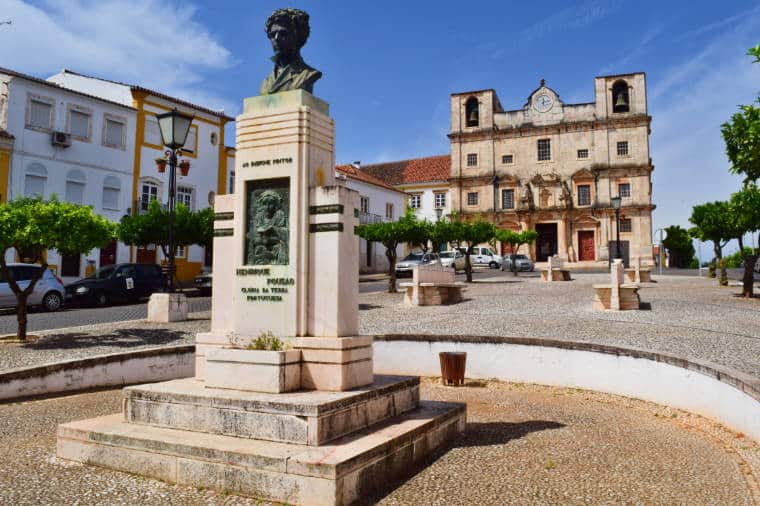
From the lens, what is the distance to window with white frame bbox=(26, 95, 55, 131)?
23.8 m

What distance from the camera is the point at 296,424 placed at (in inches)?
164

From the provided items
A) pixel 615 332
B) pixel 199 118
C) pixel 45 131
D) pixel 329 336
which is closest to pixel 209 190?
pixel 199 118

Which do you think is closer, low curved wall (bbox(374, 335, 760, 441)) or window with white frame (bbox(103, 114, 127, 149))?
low curved wall (bbox(374, 335, 760, 441))

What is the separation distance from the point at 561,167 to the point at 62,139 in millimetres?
33604

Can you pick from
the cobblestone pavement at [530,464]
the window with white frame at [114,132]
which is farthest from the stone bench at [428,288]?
the window with white frame at [114,132]

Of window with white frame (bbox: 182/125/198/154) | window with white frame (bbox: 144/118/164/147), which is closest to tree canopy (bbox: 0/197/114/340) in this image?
window with white frame (bbox: 144/118/164/147)

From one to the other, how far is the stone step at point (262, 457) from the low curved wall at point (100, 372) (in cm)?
268

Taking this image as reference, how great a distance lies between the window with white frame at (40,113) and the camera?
2381 cm

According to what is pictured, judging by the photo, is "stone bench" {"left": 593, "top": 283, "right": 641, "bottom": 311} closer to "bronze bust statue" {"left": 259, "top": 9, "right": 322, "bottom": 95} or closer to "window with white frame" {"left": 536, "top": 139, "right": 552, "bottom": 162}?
"bronze bust statue" {"left": 259, "top": 9, "right": 322, "bottom": 95}

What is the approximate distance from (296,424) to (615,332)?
295 inches

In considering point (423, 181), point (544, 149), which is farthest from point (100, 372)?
point (423, 181)

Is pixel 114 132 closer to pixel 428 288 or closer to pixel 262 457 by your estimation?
pixel 428 288

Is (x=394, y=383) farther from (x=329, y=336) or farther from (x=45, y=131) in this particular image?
(x=45, y=131)

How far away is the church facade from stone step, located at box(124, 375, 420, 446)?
40.0 meters
